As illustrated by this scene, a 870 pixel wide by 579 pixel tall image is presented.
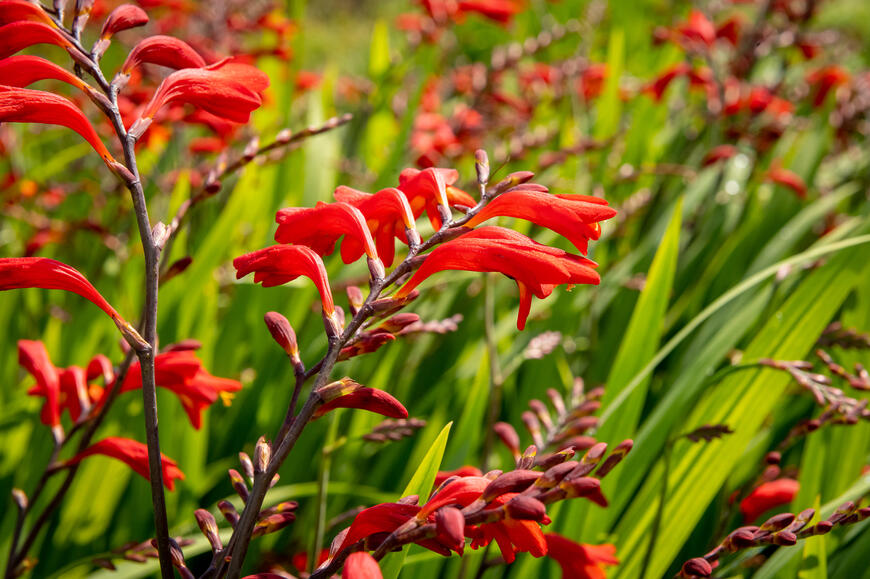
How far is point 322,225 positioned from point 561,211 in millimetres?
245

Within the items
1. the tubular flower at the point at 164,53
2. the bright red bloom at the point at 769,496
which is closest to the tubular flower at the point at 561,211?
the tubular flower at the point at 164,53

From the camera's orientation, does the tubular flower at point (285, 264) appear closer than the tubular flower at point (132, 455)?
Yes

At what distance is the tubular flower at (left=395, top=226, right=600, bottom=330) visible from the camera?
0.70 m

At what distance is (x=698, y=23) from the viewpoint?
270 cm

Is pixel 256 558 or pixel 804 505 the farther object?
pixel 256 558

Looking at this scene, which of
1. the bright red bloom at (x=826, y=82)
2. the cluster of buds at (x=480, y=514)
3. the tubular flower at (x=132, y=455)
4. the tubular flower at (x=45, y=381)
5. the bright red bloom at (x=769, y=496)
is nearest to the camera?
the cluster of buds at (x=480, y=514)

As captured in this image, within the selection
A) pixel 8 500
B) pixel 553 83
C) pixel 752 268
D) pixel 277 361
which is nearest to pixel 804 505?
pixel 752 268

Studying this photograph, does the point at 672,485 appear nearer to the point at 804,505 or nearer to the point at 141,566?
the point at 804,505

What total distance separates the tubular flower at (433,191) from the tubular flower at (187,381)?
36 centimetres

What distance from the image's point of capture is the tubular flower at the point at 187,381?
0.99 m

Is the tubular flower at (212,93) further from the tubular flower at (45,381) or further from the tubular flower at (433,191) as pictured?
the tubular flower at (45,381)

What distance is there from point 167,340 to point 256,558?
54 cm

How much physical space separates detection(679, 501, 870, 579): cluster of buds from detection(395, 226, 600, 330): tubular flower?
0.33 meters

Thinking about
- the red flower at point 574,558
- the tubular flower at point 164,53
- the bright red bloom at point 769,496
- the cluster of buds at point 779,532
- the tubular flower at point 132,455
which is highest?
the tubular flower at point 164,53
